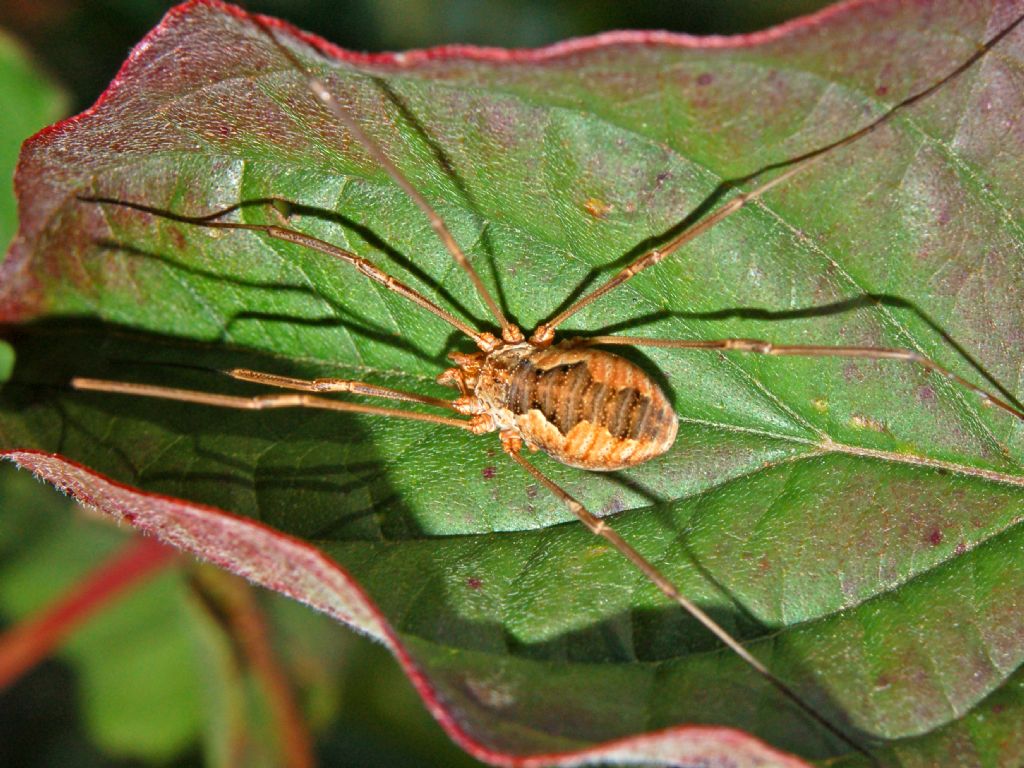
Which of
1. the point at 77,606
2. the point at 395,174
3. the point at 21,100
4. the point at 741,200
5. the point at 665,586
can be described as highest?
the point at 741,200

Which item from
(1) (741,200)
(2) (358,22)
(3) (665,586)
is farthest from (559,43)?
(2) (358,22)

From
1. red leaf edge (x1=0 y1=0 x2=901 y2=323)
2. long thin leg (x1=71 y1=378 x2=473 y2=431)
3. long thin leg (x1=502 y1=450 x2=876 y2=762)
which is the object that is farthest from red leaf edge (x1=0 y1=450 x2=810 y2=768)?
red leaf edge (x1=0 y1=0 x2=901 y2=323)

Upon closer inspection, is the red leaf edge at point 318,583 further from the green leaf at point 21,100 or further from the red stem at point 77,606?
the green leaf at point 21,100

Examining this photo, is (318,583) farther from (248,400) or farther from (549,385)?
(549,385)

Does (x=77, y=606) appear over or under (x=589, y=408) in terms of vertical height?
under

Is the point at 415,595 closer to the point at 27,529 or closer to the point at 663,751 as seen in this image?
the point at 663,751

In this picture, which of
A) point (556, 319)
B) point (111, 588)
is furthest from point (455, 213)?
point (111, 588)
